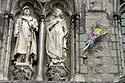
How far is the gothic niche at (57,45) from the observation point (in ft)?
34.0

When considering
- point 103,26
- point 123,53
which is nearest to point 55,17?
point 103,26

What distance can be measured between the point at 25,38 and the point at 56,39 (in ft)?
3.19

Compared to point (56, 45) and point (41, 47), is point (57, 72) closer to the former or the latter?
point (56, 45)

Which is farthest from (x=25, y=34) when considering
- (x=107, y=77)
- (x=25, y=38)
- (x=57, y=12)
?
(x=107, y=77)

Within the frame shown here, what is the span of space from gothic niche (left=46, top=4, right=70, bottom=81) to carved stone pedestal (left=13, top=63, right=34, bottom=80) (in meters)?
0.56

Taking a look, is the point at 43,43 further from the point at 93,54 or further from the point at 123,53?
the point at 123,53

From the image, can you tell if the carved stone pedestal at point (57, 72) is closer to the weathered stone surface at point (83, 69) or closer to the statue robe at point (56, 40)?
the statue robe at point (56, 40)

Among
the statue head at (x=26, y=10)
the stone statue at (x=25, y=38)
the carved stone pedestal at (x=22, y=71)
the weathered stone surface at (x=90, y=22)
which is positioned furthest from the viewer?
the statue head at (x=26, y=10)

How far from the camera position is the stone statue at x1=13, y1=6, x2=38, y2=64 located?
10531 mm

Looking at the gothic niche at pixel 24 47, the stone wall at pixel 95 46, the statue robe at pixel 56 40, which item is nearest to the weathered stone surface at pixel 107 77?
the stone wall at pixel 95 46

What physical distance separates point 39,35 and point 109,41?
2255 millimetres

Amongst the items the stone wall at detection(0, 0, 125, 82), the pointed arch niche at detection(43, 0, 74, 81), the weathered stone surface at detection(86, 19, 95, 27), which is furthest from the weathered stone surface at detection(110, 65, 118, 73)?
the weathered stone surface at detection(86, 19, 95, 27)

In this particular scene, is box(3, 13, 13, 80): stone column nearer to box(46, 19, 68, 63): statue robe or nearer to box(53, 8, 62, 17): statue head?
box(46, 19, 68, 63): statue robe

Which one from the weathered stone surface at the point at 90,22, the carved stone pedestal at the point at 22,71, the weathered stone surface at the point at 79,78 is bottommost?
the weathered stone surface at the point at 79,78
